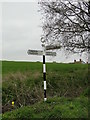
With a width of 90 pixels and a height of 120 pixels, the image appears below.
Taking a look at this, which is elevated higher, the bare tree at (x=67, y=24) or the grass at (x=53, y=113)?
the bare tree at (x=67, y=24)

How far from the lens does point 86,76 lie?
1521cm

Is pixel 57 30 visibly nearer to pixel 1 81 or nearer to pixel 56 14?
pixel 56 14

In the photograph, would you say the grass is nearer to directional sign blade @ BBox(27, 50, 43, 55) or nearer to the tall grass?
directional sign blade @ BBox(27, 50, 43, 55)

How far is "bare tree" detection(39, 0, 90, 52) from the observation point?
15.2m

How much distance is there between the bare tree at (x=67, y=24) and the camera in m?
15.2

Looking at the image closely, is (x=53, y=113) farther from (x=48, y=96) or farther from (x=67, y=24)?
(x=67, y=24)

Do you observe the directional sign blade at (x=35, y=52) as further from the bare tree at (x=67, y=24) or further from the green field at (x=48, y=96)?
the bare tree at (x=67, y=24)

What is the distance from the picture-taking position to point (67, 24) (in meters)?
15.6

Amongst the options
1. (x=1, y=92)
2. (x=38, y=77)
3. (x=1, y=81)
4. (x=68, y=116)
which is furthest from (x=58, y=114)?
(x=38, y=77)

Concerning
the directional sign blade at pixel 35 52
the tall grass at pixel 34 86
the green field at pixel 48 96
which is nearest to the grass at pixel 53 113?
the green field at pixel 48 96

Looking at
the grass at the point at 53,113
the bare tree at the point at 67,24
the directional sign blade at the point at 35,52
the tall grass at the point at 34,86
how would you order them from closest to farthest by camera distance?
the grass at the point at 53,113 → the directional sign blade at the point at 35,52 → the tall grass at the point at 34,86 → the bare tree at the point at 67,24

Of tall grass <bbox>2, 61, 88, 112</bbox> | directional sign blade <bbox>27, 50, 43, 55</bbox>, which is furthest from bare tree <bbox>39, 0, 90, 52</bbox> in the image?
directional sign blade <bbox>27, 50, 43, 55</bbox>

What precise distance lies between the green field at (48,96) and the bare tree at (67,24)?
221 cm

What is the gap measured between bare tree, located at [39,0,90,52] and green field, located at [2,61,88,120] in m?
2.21
